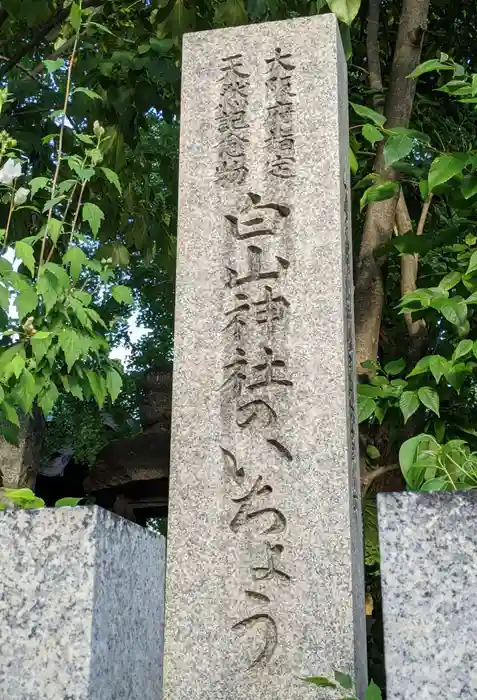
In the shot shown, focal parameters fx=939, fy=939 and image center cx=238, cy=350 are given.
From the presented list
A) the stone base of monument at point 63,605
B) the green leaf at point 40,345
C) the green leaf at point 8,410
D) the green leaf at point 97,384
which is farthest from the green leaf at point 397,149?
the stone base of monument at point 63,605

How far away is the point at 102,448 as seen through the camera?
8211 mm

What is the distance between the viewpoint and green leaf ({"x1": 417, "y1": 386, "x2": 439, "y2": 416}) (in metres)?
3.65

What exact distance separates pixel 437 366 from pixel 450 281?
42cm

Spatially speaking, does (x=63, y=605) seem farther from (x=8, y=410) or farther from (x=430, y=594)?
(x=8, y=410)

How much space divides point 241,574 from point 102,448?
5523 mm

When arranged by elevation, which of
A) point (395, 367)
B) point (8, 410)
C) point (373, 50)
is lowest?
point (8, 410)

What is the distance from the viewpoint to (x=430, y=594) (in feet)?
5.58

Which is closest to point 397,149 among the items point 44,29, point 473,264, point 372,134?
point 372,134

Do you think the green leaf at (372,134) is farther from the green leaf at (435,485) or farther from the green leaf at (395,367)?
the green leaf at (435,485)

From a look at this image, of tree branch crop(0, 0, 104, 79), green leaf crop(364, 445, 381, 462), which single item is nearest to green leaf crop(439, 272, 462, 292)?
green leaf crop(364, 445, 381, 462)

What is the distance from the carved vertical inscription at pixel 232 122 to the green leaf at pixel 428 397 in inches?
44.2

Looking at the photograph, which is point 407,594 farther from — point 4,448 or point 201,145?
point 4,448

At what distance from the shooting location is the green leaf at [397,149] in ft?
11.9

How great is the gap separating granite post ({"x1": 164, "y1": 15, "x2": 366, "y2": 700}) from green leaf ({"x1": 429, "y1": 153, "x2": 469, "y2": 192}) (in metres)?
0.35
